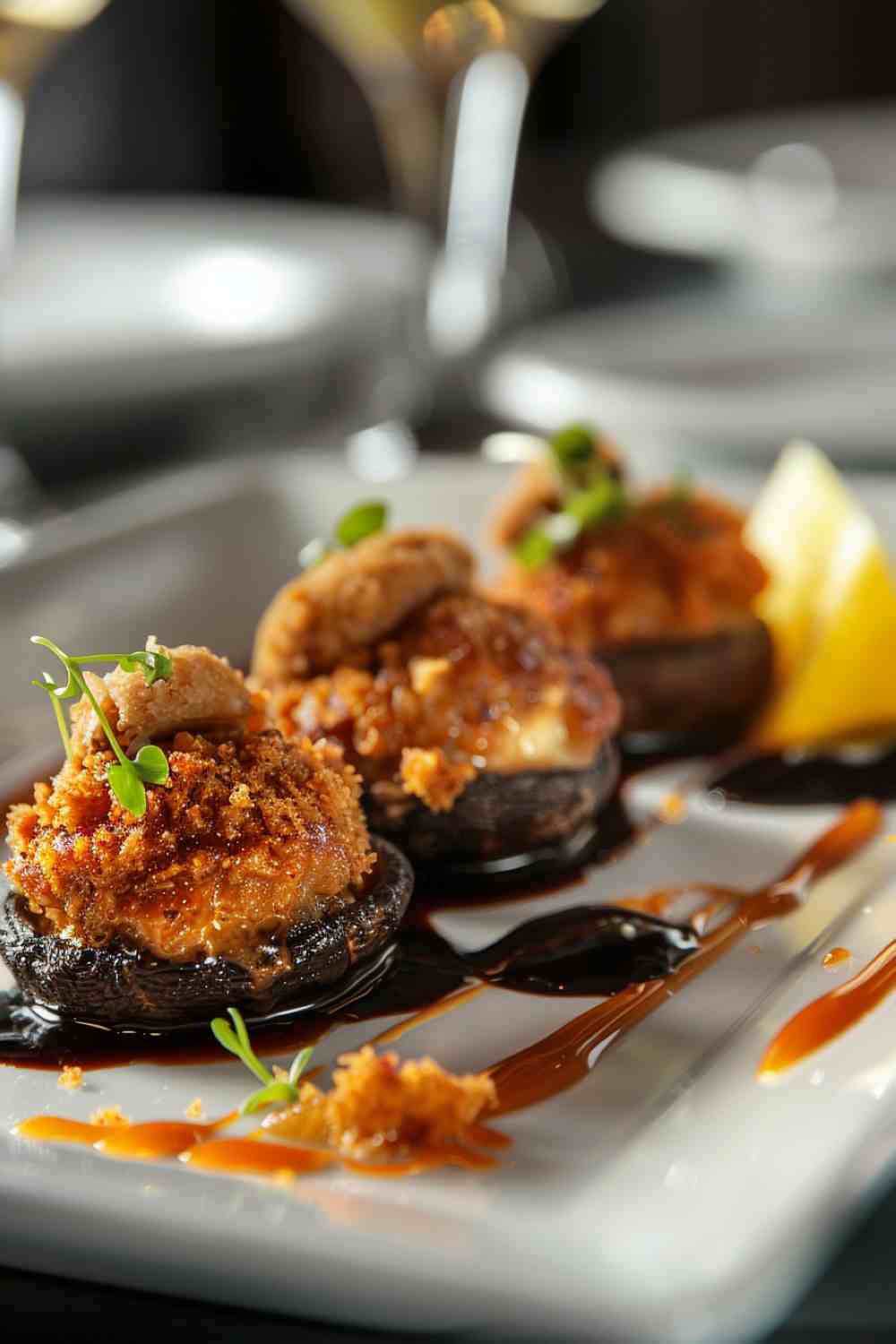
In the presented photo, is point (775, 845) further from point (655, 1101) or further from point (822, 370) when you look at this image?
point (822, 370)

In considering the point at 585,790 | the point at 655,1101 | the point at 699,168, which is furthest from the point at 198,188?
the point at 655,1101

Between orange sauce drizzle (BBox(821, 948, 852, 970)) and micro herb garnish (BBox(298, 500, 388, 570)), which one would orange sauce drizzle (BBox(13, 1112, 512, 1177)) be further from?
micro herb garnish (BBox(298, 500, 388, 570))

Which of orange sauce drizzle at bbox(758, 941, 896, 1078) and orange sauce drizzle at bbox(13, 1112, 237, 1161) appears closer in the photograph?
orange sauce drizzle at bbox(13, 1112, 237, 1161)

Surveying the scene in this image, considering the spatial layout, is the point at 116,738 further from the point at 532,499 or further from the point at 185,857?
the point at 532,499

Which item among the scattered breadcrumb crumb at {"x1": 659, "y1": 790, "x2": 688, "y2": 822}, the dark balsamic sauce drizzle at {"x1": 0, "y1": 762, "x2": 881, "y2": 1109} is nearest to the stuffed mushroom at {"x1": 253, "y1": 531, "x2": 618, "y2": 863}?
the dark balsamic sauce drizzle at {"x1": 0, "y1": 762, "x2": 881, "y2": 1109}

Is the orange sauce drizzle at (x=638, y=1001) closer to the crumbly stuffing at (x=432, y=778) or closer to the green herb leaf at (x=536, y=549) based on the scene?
the crumbly stuffing at (x=432, y=778)

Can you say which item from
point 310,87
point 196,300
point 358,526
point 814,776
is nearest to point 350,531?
point 358,526

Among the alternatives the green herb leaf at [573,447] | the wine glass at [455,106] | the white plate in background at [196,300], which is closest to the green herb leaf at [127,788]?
the green herb leaf at [573,447]
